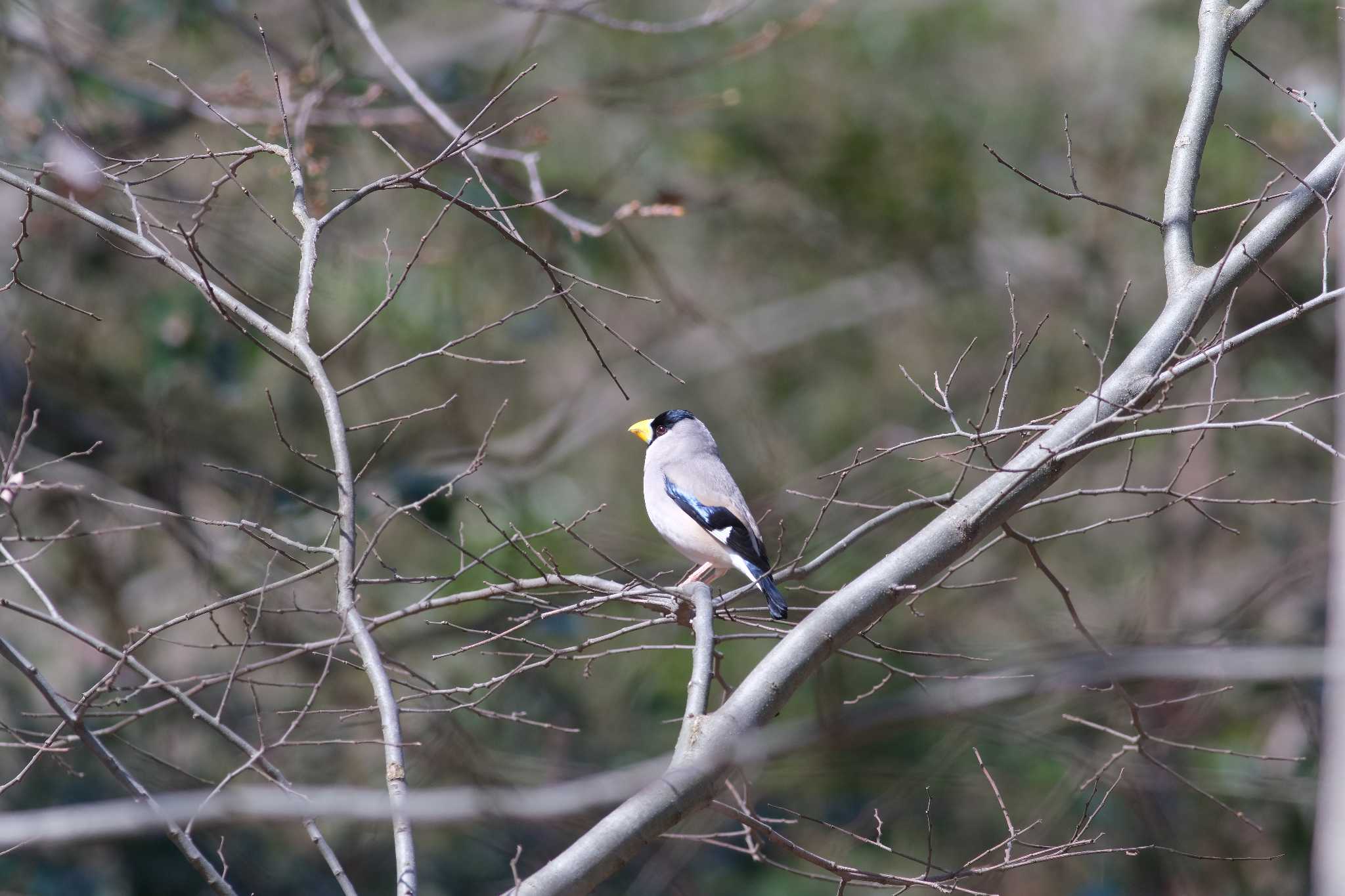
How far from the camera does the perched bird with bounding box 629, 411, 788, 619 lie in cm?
500

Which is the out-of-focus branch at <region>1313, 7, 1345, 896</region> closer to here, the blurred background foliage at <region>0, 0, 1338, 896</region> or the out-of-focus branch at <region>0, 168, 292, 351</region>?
the blurred background foliage at <region>0, 0, 1338, 896</region>

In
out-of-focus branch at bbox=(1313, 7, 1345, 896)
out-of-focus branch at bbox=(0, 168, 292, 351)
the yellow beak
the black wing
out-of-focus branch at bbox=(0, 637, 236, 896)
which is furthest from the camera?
the yellow beak

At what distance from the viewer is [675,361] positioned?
34.5 ft

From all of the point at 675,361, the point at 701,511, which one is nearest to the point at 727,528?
the point at 701,511

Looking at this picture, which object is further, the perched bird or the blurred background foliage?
the blurred background foliage

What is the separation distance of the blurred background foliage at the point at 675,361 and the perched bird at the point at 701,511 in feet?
0.76

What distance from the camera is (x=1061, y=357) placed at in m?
8.97

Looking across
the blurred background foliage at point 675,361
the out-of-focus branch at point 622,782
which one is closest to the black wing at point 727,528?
the blurred background foliage at point 675,361

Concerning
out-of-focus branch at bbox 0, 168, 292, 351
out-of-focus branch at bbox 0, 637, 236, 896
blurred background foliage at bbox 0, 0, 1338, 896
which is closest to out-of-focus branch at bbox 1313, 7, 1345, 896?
blurred background foliage at bbox 0, 0, 1338, 896

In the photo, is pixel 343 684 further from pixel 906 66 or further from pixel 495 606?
pixel 906 66

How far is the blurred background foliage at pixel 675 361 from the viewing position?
5.95 meters

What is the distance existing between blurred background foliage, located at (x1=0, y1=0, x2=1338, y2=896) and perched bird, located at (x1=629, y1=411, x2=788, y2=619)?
0.23m

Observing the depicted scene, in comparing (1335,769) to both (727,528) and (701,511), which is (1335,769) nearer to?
(727,528)

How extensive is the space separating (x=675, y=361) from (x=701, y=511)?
543cm
